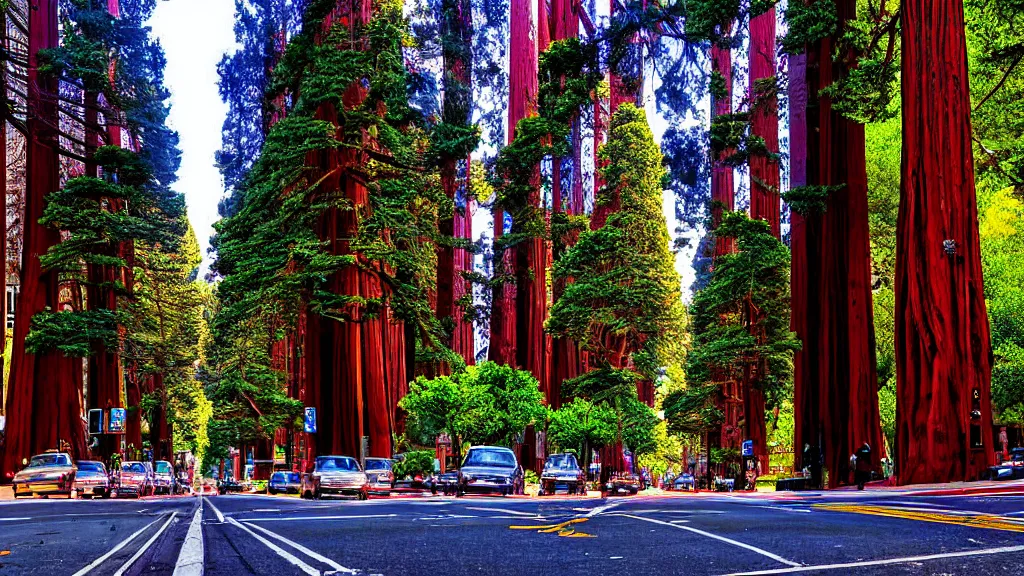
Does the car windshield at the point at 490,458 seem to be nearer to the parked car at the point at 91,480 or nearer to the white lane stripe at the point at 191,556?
the parked car at the point at 91,480

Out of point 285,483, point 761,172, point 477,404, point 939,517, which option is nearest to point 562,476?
point 477,404

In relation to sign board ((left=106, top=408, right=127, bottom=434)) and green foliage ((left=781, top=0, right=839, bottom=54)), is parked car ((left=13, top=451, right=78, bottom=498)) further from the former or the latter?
green foliage ((left=781, top=0, right=839, bottom=54))

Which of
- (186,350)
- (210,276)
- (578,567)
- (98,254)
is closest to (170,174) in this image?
(98,254)

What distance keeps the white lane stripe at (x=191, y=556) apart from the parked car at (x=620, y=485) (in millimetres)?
36582

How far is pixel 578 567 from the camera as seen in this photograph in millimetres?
10773

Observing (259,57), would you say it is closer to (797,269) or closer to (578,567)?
(797,269)

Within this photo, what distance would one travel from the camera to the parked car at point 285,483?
56.9 meters

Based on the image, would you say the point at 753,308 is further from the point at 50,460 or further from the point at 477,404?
the point at 50,460

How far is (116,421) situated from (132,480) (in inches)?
376

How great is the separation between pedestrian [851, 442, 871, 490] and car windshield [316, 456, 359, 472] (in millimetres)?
15653

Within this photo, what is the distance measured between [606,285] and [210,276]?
49.2 metres

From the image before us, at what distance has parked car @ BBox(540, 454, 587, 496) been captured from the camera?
152 feet

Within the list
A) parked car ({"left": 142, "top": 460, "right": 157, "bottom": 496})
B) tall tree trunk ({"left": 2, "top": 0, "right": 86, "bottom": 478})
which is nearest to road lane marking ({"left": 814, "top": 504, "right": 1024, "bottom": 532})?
tall tree trunk ({"left": 2, "top": 0, "right": 86, "bottom": 478})

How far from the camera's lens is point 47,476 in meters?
42.1
